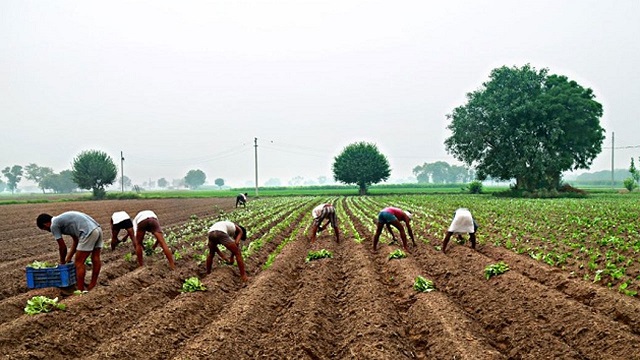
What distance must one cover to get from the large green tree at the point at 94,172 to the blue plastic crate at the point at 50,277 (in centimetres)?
7282

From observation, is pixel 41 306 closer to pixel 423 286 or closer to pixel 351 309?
pixel 351 309

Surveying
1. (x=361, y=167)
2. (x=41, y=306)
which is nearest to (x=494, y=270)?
(x=41, y=306)

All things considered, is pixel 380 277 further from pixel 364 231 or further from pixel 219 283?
pixel 364 231

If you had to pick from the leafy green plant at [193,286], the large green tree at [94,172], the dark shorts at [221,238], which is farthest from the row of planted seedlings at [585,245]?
the large green tree at [94,172]

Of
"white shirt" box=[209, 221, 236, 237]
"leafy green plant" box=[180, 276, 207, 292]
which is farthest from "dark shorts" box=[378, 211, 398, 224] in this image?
"leafy green plant" box=[180, 276, 207, 292]

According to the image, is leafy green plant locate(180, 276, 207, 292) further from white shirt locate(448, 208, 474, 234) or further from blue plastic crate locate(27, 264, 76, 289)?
white shirt locate(448, 208, 474, 234)

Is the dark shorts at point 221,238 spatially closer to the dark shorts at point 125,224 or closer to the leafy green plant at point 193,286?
the leafy green plant at point 193,286

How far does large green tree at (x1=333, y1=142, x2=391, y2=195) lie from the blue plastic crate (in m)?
73.1

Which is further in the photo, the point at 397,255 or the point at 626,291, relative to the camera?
the point at 397,255

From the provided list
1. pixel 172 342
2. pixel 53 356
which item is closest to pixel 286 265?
pixel 172 342

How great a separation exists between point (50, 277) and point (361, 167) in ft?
241

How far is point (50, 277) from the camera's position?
9633mm

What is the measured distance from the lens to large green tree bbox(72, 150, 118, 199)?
7794 cm

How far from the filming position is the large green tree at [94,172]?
77938 mm
